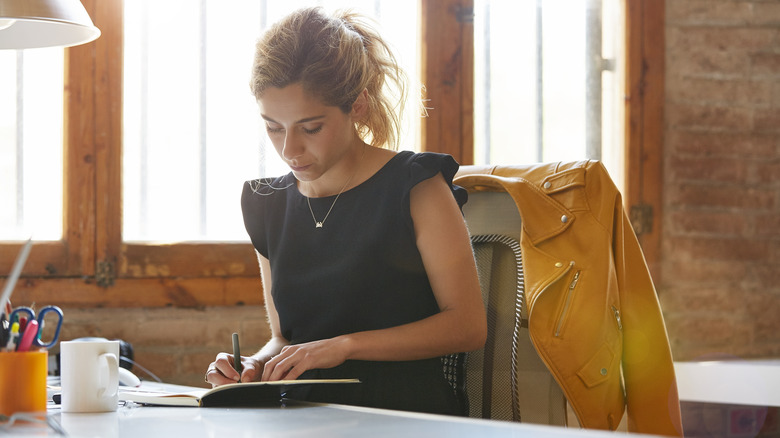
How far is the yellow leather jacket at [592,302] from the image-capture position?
145cm

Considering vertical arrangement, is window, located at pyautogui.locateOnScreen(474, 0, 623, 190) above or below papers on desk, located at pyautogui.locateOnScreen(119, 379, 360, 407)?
above

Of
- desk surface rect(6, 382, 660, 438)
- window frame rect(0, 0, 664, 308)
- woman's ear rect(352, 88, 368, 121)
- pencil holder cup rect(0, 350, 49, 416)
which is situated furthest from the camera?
window frame rect(0, 0, 664, 308)

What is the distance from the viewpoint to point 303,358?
1249mm

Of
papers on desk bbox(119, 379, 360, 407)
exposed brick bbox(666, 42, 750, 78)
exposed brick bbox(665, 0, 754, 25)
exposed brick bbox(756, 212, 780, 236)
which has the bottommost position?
papers on desk bbox(119, 379, 360, 407)

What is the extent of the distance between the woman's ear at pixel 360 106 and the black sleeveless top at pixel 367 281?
11cm

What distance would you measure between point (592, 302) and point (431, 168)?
1.21ft

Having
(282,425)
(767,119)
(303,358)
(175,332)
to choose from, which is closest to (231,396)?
(303,358)

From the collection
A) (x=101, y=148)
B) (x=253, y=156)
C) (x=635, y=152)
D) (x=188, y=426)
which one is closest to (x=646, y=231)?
(x=635, y=152)

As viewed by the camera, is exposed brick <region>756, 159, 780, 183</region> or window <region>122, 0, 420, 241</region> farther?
exposed brick <region>756, 159, 780, 183</region>

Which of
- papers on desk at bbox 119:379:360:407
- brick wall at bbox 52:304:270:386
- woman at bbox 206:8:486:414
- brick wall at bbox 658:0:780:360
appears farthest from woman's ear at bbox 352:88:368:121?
brick wall at bbox 658:0:780:360

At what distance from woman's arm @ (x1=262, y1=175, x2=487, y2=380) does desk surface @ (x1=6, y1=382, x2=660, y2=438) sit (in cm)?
23

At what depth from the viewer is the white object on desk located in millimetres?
1963

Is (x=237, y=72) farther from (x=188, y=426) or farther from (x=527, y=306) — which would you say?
(x=188, y=426)

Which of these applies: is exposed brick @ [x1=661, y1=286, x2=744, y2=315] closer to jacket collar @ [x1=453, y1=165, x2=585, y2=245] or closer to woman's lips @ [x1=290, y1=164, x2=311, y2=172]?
jacket collar @ [x1=453, y1=165, x2=585, y2=245]
